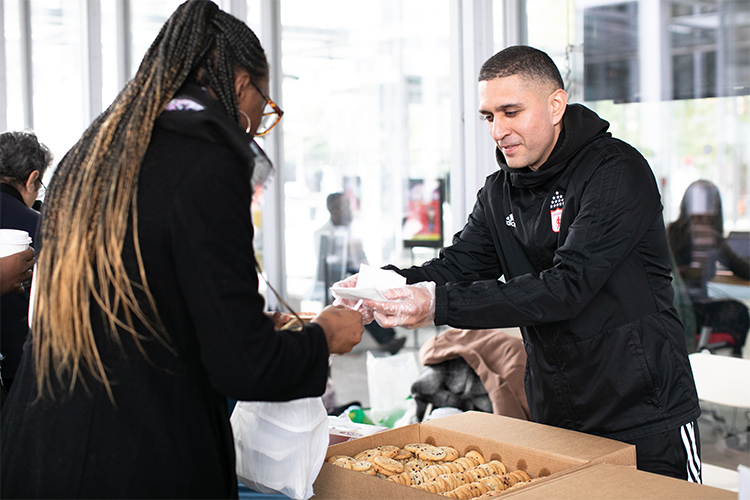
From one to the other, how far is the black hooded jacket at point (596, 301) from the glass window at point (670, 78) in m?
1.98

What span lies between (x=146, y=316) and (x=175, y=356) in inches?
2.9

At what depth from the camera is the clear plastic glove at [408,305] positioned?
1655 mm

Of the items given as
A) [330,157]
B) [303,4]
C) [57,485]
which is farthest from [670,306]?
[303,4]

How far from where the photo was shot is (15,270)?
6.50 feet

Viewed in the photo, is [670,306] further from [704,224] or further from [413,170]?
[413,170]

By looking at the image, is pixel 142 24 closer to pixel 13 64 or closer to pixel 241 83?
pixel 13 64

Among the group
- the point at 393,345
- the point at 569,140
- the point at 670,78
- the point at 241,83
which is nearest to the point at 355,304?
the point at 569,140

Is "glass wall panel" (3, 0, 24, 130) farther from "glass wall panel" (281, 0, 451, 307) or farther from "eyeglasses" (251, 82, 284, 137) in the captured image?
"eyeglasses" (251, 82, 284, 137)

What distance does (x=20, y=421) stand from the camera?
3.40 ft

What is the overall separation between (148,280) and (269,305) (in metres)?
3.30

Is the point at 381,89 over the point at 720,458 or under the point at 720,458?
over

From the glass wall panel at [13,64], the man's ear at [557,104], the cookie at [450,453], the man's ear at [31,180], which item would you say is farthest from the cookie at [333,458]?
the glass wall panel at [13,64]

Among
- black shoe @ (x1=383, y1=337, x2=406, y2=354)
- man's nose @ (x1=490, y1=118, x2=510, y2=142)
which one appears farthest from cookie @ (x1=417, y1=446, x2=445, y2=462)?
black shoe @ (x1=383, y1=337, x2=406, y2=354)

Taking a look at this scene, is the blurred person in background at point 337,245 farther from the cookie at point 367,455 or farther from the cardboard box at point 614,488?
the cardboard box at point 614,488
